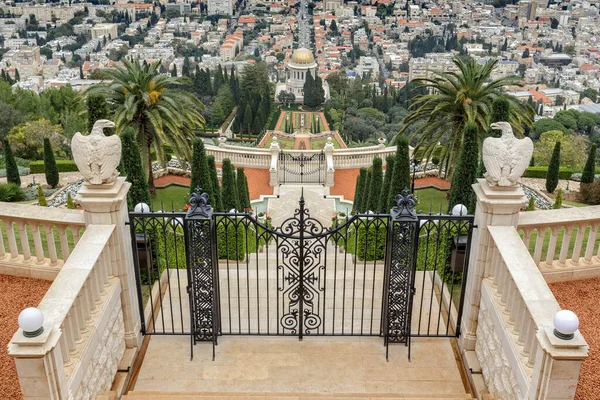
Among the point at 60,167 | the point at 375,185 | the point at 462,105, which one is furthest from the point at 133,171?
the point at 60,167

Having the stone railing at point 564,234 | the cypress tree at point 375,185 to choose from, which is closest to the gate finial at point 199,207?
the stone railing at point 564,234

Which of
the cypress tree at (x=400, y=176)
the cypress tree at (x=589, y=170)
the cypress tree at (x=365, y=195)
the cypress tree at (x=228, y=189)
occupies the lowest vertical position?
the cypress tree at (x=589, y=170)

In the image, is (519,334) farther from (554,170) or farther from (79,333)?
(554,170)

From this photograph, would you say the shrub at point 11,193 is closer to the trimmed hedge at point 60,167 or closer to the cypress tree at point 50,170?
the cypress tree at point 50,170

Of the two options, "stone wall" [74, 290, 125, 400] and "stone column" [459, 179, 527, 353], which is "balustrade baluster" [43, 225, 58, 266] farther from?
"stone column" [459, 179, 527, 353]

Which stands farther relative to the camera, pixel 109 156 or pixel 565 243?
pixel 565 243
